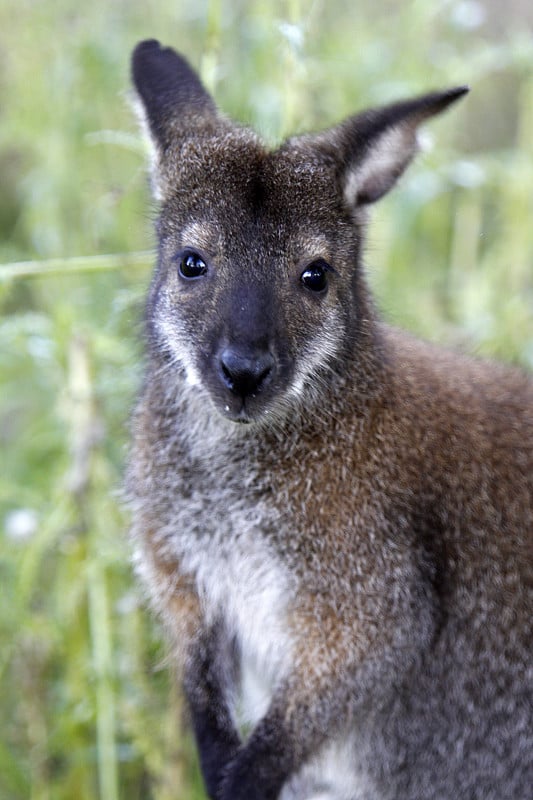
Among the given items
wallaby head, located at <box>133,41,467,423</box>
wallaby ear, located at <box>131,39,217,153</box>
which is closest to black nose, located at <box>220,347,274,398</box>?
wallaby head, located at <box>133,41,467,423</box>

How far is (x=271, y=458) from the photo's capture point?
364cm

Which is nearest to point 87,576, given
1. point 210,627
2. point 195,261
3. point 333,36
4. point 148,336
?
point 210,627

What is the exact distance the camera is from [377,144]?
11.5ft

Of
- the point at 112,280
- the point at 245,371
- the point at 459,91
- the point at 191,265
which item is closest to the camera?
the point at 245,371

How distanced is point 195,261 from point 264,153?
38cm

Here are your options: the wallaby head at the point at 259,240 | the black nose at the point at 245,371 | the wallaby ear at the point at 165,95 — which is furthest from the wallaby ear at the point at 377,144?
the black nose at the point at 245,371

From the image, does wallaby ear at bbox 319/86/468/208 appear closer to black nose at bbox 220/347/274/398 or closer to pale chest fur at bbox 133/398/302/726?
black nose at bbox 220/347/274/398

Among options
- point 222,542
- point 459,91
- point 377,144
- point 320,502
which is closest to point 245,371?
point 320,502

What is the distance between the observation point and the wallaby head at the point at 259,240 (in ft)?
10.6

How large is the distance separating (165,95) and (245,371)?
1.08 meters

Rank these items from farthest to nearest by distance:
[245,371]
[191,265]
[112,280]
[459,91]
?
[112,280], [191,265], [459,91], [245,371]

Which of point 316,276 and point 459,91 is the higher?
point 459,91

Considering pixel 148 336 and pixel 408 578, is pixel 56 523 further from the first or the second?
pixel 408 578

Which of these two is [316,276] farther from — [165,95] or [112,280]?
[112,280]
